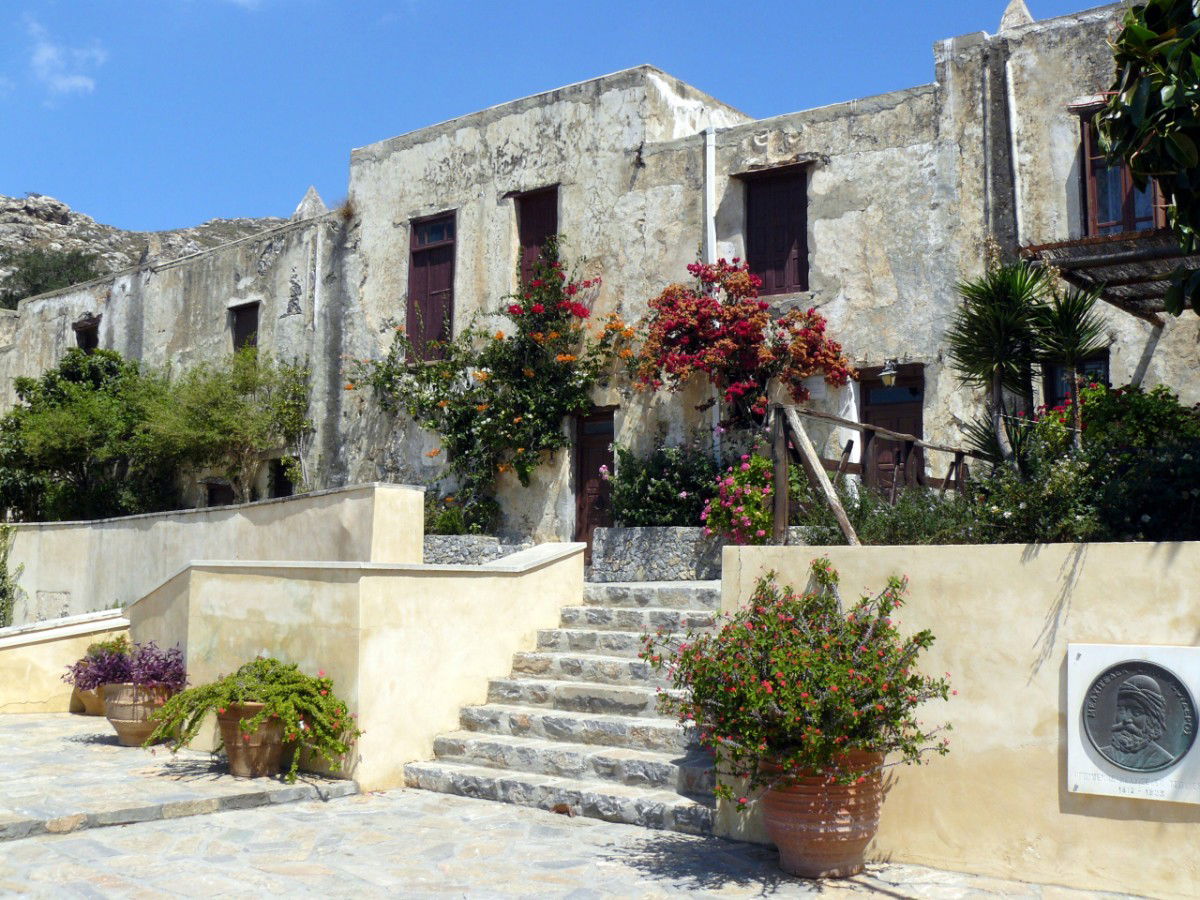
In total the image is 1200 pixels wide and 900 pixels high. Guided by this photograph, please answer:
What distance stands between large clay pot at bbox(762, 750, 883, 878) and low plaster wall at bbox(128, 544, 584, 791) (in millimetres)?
3118

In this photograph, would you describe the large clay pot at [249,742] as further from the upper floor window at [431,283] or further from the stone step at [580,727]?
the upper floor window at [431,283]

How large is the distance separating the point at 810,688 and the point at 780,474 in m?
2.55

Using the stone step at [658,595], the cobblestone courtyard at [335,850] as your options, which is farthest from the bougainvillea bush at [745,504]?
the cobblestone courtyard at [335,850]

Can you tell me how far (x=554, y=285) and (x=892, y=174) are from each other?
4.23 m

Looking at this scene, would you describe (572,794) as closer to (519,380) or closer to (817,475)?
(817,475)

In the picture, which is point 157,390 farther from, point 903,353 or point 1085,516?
point 1085,516

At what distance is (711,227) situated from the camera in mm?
13438

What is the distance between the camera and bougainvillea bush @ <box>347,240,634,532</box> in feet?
46.5

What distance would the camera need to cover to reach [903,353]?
1222 centimetres

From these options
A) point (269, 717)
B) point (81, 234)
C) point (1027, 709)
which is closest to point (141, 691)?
point (269, 717)

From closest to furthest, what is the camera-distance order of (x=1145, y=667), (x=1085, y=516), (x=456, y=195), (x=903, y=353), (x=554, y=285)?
1. (x=1145, y=667)
2. (x=1085, y=516)
3. (x=903, y=353)
4. (x=554, y=285)
5. (x=456, y=195)

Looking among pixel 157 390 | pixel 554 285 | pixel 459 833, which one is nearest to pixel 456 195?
pixel 554 285

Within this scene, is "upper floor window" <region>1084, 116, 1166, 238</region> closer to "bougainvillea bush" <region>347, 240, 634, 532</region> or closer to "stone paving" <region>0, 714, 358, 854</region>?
"bougainvillea bush" <region>347, 240, 634, 532</region>

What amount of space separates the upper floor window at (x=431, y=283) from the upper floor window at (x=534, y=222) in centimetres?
111
